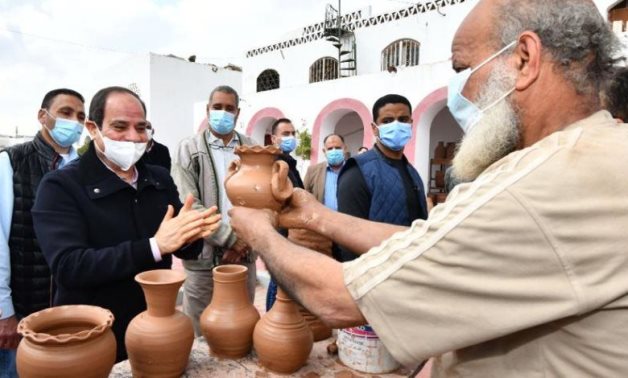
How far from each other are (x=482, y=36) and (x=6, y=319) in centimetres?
306

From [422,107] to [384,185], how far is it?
7.10 metres

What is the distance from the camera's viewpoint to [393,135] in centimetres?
348

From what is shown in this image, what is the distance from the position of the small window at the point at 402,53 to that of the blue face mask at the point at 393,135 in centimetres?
1031

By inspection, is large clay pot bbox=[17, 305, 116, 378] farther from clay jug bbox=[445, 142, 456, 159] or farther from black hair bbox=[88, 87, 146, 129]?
clay jug bbox=[445, 142, 456, 159]

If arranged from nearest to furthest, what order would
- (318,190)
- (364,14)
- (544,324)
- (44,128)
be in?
(544,324)
(44,128)
(318,190)
(364,14)

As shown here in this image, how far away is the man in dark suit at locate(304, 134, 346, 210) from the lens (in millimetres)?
5031

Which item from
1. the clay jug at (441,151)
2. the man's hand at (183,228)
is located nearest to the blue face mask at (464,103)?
the man's hand at (183,228)

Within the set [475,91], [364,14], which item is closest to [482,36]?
[475,91]

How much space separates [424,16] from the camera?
12680 mm

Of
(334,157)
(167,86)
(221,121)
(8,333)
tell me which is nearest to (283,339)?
(8,333)

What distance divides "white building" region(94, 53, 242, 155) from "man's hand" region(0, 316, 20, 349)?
14.6 m

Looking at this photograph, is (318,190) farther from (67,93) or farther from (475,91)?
(475,91)

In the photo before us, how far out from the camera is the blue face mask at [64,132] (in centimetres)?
320

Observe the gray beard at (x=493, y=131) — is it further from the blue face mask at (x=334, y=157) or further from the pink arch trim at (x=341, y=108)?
the pink arch trim at (x=341, y=108)
